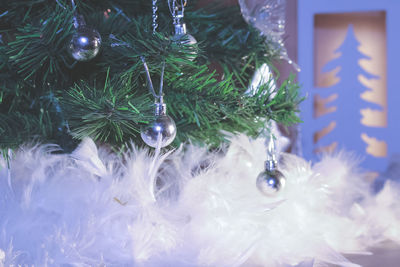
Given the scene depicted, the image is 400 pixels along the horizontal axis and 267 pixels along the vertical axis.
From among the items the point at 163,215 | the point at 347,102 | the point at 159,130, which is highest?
the point at 347,102

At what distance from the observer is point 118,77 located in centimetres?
54

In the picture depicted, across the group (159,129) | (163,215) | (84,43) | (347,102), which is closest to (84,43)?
(84,43)

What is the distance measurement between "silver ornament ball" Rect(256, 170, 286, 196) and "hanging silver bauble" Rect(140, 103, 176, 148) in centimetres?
20

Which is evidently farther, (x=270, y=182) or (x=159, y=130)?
(x=270, y=182)

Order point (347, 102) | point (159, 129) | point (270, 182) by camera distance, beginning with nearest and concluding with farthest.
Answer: point (159, 129), point (270, 182), point (347, 102)

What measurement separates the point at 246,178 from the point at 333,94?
2.19 ft

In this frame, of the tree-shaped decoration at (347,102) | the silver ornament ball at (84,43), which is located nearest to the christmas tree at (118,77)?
the silver ornament ball at (84,43)

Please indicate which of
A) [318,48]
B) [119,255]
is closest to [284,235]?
[119,255]

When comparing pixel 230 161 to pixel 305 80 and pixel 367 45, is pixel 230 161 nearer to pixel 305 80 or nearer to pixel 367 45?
pixel 305 80

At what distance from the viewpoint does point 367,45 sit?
1293 mm

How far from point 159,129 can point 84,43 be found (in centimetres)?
14

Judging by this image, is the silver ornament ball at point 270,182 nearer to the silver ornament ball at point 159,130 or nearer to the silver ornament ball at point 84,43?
the silver ornament ball at point 159,130


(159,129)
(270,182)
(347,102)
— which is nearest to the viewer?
(159,129)

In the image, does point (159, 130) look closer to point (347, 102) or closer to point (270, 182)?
point (270, 182)
